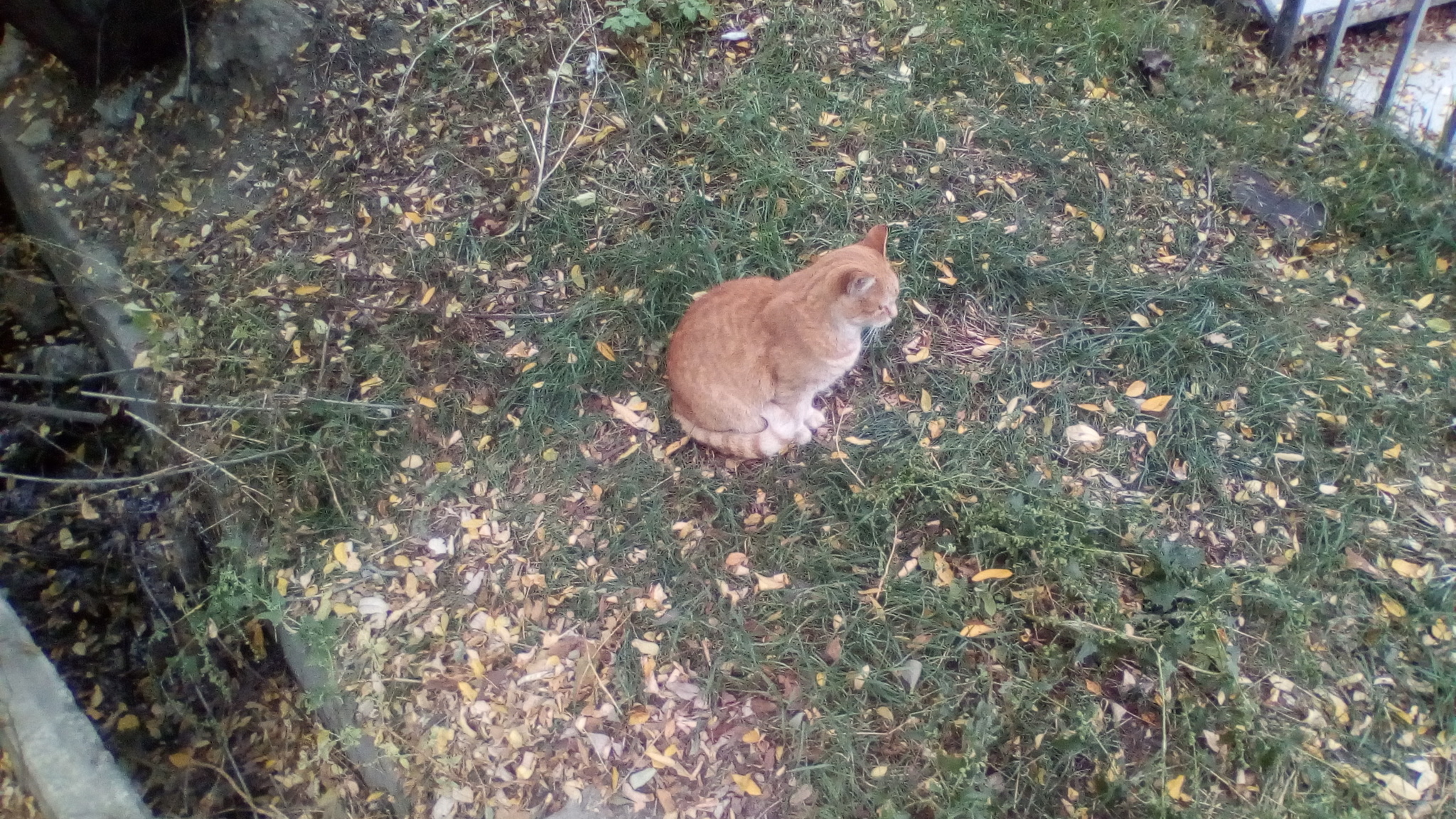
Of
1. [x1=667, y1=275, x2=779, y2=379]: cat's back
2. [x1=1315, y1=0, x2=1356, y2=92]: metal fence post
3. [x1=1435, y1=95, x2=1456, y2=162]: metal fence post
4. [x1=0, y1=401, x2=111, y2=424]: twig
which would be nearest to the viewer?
[x1=0, y1=401, x2=111, y2=424]: twig

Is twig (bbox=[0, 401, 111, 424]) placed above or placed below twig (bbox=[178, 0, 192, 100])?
below

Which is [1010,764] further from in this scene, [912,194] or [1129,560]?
[912,194]

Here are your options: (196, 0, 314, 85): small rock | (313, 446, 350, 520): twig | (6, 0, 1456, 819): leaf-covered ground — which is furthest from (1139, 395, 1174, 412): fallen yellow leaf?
(196, 0, 314, 85): small rock

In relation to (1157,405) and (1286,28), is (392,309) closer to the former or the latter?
(1157,405)

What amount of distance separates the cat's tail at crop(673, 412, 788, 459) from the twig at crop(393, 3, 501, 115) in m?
2.30

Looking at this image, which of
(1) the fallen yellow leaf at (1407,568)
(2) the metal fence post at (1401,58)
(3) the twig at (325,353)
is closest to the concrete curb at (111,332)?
(3) the twig at (325,353)

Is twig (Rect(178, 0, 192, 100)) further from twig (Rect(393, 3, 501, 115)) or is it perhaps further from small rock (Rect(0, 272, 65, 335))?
small rock (Rect(0, 272, 65, 335))

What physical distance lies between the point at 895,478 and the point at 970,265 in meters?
1.09

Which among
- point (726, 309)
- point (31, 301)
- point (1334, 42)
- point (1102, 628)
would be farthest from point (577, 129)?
point (1334, 42)

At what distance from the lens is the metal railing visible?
11.4ft

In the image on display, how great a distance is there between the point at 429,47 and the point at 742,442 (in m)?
2.67

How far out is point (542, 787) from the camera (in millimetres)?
2439

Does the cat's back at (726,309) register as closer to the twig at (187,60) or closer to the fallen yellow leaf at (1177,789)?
the fallen yellow leaf at (1177,789)

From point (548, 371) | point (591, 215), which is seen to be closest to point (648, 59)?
point (591, 215)
